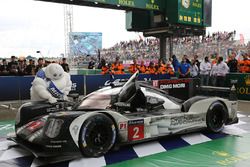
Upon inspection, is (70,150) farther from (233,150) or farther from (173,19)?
(173,19)

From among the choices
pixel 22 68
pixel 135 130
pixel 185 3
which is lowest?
pixel 135 130

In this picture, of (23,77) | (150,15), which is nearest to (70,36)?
(150,15)

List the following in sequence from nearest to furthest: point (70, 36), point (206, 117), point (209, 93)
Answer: point (206, 117)
point (209, 93)
point (70, 36)

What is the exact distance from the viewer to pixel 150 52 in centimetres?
2302

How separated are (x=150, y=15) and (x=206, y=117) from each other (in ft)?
35.7

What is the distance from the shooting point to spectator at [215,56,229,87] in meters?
10.5

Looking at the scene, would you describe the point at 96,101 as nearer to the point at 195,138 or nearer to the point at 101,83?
the point at 195,138

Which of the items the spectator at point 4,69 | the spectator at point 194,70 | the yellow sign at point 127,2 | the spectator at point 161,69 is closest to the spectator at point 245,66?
the spectator at point 194,70

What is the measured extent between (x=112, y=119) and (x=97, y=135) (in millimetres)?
288

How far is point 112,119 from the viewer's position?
3992 mm

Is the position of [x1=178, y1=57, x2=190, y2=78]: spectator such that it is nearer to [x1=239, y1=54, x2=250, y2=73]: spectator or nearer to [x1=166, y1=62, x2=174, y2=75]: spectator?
[x1=166, y1=62, x2=174, y2=75]: spectator

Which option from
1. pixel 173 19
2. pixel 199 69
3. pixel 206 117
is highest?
pixel 173 19

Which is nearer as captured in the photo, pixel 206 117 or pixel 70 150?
pixel 70 150

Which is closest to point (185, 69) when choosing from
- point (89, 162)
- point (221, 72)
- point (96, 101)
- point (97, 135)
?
point (221, 72)
